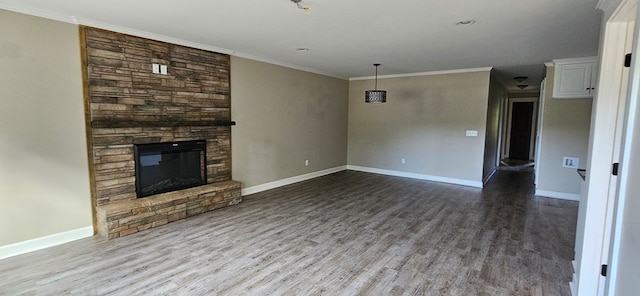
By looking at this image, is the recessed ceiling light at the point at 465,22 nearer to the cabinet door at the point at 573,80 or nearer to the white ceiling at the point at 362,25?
the white ceiling at the point at 362,25

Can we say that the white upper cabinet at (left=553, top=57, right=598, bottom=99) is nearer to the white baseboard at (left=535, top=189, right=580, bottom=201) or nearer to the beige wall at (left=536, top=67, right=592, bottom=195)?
the beige wall at (left=536, top=67, right=592, bottom=195)

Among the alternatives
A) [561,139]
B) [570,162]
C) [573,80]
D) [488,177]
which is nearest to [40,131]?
[573,80]

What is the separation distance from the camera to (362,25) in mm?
3223

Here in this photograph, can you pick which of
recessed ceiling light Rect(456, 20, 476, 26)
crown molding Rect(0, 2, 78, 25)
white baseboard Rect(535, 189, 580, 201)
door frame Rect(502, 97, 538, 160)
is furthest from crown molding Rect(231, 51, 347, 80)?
Answer: door frame Rect(502, 97, 538, 160)

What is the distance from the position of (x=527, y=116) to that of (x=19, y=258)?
475 inches

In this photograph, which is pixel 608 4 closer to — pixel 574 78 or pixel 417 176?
pixel 574 78

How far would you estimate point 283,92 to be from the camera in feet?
A: 18.8

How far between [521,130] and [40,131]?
11.7 meters

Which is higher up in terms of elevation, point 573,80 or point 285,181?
point 573,80

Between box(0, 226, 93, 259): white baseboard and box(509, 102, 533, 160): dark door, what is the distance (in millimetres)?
11355

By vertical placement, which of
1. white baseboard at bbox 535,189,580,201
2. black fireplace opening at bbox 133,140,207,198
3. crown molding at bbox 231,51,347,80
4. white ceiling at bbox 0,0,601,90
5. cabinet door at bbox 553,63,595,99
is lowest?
white baseboard at bbox 535,189,580,201

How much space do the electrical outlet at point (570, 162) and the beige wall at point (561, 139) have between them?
45 mm

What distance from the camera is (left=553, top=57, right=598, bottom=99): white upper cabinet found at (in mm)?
4691

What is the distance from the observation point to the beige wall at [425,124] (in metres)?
5.98
